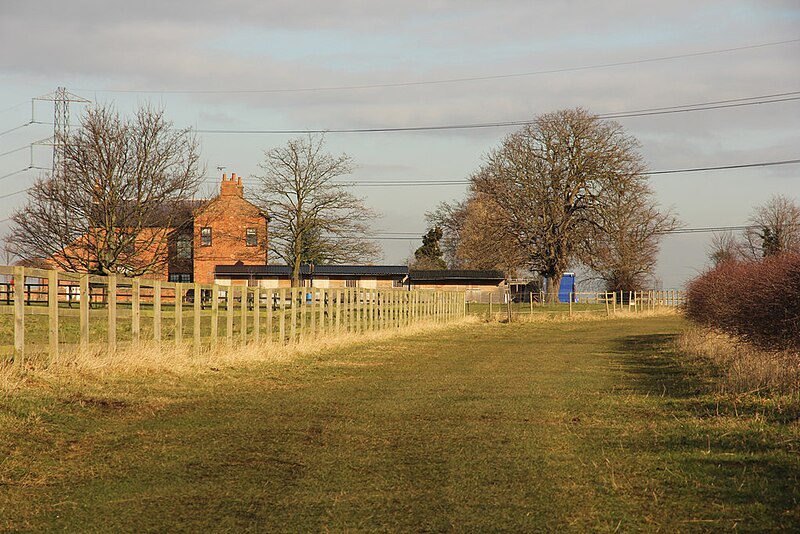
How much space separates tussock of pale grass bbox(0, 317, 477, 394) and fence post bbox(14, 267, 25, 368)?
18 centimetres

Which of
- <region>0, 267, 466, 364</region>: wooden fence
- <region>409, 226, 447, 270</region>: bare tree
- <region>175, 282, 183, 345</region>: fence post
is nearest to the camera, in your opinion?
<region>0, 267, 466, 364</region>: wooden fence

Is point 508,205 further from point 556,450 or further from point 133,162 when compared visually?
point 556,450

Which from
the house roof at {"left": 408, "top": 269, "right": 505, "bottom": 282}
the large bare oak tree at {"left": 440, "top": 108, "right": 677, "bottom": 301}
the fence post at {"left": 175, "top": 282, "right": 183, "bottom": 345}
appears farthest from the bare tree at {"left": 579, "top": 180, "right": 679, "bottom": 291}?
the fence post at {"left": 175, "top": 282, "right": 183, "bottom": 345}

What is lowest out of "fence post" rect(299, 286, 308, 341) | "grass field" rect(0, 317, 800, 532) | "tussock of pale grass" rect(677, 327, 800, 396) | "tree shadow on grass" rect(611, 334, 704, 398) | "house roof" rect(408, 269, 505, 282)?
"tree shadow on grass" rect(611, 334, 704, 398)

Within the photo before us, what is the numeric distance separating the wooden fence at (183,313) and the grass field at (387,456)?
135cm

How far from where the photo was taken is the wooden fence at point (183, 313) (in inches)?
526

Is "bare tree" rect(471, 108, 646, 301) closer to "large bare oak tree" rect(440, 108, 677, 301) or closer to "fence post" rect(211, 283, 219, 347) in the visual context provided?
"large bare oak tree" rect(440, 108, 677, 301)

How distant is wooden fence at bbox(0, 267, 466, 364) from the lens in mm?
13366

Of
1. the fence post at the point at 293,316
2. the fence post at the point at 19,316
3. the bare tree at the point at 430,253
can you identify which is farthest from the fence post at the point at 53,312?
the bare tree at the point at 430,253

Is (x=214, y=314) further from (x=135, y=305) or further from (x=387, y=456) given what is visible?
(x=387, y=456)

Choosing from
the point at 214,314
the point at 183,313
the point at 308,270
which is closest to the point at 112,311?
the point at 183,313

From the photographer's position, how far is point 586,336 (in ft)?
115

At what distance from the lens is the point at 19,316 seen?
12.4 metres

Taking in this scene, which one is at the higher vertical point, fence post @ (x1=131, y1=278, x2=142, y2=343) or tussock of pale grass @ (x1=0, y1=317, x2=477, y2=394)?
fence post @ (x1=131, y1=278, x2=142, y2=343)
